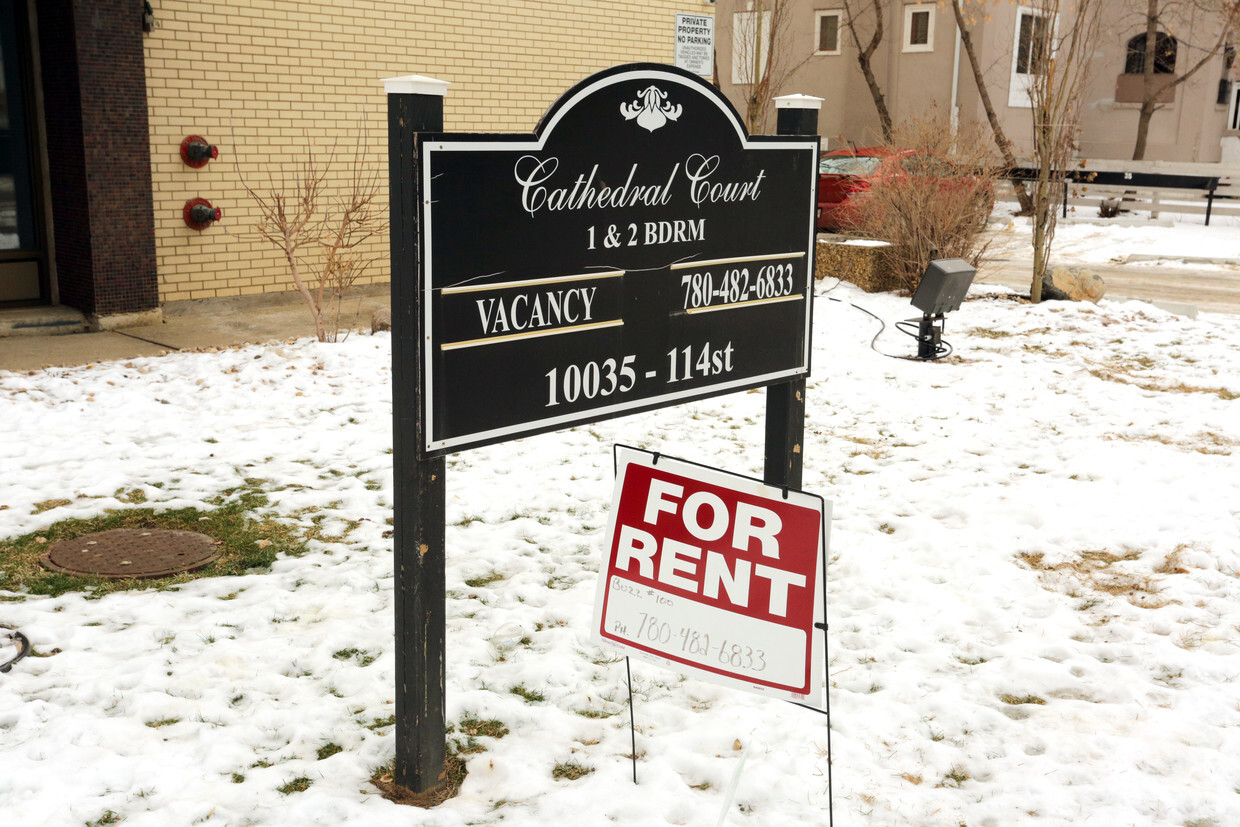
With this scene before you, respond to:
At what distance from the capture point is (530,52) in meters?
13.0

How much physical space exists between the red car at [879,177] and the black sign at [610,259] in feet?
19.2

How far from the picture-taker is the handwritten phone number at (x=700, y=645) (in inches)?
126

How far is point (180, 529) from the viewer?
17.2 ft

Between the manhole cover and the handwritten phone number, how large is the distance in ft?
8.02

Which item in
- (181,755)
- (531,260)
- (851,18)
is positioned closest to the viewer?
(531,260)

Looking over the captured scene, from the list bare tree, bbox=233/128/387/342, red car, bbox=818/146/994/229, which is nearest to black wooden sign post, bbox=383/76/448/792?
red car, bbox=818/146/994/229

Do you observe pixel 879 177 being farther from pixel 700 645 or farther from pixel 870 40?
pixel 870 40

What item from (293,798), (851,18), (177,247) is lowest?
(293,798)

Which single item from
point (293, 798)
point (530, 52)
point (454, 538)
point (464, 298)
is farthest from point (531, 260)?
point (530, 52)

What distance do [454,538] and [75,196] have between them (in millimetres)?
6063

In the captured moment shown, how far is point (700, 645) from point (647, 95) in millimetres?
1674

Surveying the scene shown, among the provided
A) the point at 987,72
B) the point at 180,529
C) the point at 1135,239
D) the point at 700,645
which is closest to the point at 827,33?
the point at 987,72

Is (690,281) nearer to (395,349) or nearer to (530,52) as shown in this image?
(395,349)

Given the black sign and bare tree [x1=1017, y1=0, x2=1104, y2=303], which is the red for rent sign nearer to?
the black sign
